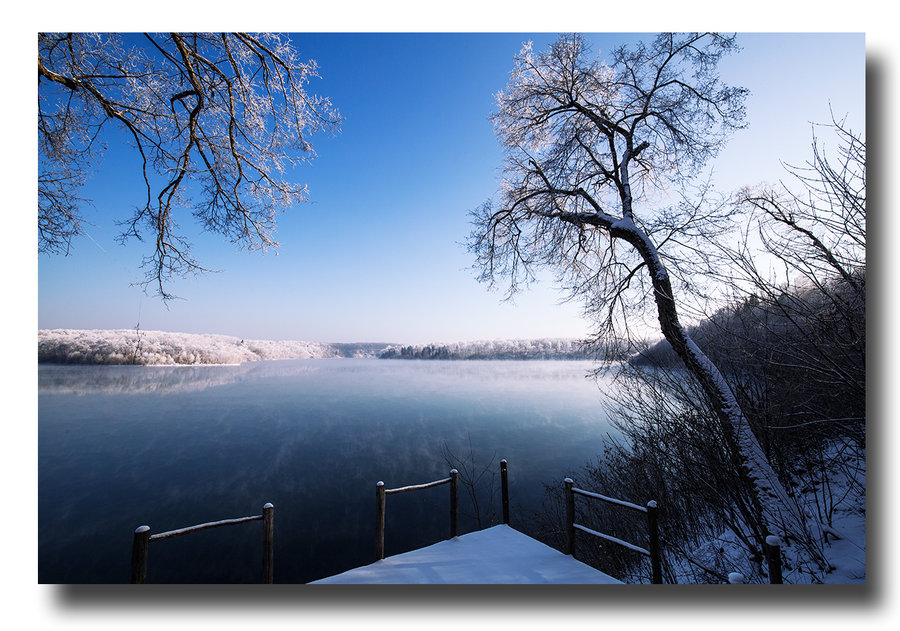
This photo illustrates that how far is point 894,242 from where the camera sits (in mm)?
1811

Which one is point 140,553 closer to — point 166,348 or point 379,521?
point 379,521

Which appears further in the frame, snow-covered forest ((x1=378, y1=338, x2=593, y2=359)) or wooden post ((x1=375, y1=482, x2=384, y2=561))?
snow-covered forest ((x1=378, y1=338, x2=593, y2=359))

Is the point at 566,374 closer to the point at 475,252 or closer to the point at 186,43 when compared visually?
the point at 475,252

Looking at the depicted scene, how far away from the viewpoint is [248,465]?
25.3ft

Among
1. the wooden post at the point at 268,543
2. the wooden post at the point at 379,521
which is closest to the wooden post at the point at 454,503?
the wooden post at the point at 379,521

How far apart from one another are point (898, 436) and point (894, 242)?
3.53 ft

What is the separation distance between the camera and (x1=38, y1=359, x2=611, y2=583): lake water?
16.1ft

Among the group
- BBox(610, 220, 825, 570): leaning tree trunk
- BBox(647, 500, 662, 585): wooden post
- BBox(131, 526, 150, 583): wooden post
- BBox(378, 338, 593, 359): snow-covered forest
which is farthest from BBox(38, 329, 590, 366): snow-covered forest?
BBox(647, 500, 662, 585): wooden post

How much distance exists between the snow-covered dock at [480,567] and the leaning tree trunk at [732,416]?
1.23m

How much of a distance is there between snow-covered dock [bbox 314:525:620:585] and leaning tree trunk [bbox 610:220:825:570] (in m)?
1.23

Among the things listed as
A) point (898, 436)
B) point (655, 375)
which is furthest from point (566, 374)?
point (898, 436)

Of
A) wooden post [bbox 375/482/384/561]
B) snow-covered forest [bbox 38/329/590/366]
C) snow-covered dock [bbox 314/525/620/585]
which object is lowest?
snow-covered dock [bbox 314/525/620/585]

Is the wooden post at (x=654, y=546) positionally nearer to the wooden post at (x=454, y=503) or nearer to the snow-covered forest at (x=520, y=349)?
the wooden post at (x=454, y=503)

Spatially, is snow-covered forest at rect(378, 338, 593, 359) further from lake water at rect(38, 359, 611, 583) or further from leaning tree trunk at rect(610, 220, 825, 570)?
leaning tree trunk at rect(610, 220, 825, 570)
